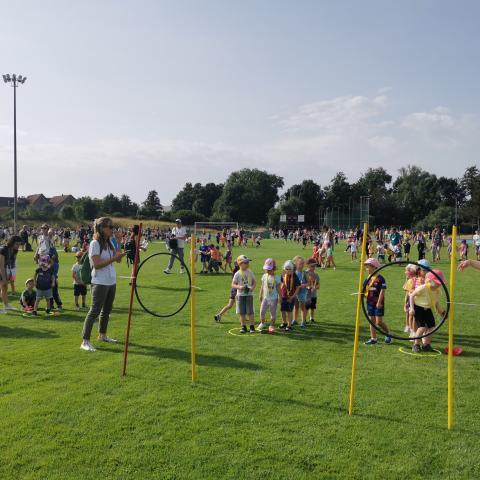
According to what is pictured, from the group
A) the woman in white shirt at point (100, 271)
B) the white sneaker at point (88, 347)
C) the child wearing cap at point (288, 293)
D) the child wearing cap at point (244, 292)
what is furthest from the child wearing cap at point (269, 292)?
the white sneaker at point (88, 347)

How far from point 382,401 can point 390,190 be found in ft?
429

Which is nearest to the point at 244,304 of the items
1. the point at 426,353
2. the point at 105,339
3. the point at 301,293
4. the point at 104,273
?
the point at 301,293

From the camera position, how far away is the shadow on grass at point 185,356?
25.5ft

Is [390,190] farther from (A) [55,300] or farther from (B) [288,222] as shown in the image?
(A) [55,300]

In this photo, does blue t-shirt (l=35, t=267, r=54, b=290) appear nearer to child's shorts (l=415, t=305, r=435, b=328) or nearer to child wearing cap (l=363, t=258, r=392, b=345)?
child wearing cap (l=363, t=258, r=392, b=345)

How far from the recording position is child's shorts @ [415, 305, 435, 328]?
28.7ft

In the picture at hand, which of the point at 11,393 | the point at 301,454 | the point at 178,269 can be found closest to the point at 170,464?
the point at 301,454

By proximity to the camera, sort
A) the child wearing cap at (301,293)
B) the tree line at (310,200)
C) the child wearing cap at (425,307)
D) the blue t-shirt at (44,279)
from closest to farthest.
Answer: the child wearing cap at (425,307), the child wearing cap at (301,293), the blue t-shirt at (44,279), the tree line at (310,200)

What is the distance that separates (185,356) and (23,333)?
13.0 feet

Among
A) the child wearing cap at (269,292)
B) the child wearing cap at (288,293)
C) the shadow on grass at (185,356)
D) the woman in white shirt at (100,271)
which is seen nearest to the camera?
the shadow on grass at (185,356)

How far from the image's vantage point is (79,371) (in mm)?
7320

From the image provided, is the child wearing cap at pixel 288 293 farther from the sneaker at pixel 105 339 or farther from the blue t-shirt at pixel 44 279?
the blue t-shirt at pixel 44 279

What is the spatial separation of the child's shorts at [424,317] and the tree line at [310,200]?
87.4m

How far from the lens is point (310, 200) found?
4328 inches
